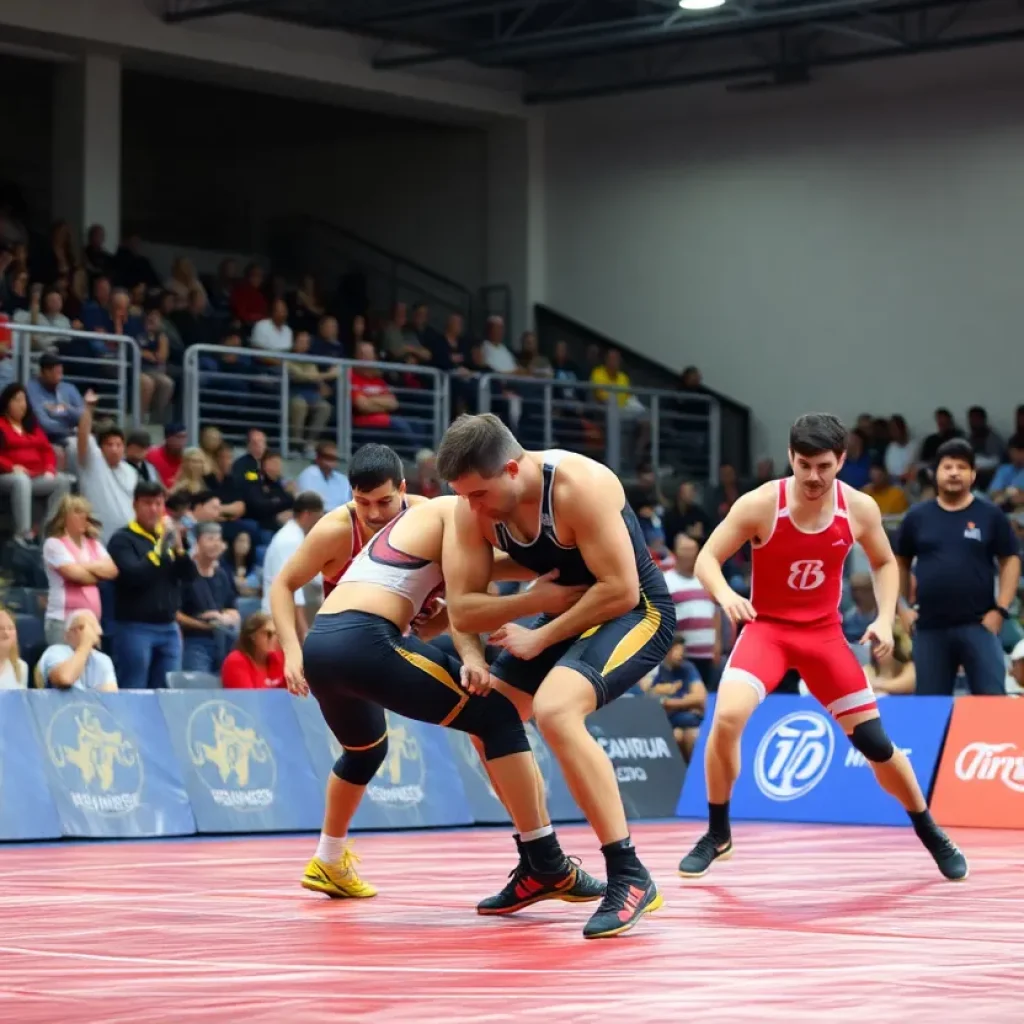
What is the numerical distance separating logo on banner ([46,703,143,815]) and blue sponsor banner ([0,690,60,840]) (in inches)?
4.7

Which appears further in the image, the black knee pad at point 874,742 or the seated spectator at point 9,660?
the seated spectator at point 9,660

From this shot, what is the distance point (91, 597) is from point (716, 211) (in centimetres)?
1391

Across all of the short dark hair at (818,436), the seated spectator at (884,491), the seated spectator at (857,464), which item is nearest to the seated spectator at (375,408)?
the seated spectator at (857,464)

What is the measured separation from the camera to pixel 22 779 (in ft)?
36.1

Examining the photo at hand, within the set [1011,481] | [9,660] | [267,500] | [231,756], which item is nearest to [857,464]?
[1011,481]

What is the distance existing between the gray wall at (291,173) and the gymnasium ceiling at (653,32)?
7.70 feet

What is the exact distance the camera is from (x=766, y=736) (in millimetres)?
12812

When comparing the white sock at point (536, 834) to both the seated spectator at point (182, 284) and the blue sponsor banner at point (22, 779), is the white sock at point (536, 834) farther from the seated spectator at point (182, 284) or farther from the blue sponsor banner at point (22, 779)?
the seated spectator at point (182, 284)

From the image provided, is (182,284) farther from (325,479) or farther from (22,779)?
(22,779)

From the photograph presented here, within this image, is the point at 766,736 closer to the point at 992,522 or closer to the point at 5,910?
the point at 992,522

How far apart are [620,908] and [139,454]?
1027 cm

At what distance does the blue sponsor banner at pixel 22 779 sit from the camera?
35.8 ft

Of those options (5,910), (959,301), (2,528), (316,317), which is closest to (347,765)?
(5,910)

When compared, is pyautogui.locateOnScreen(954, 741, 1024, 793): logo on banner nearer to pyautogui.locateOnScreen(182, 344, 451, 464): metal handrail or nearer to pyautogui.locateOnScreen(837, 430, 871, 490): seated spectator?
pyautogui.locateOnScreen(182, 344, 451, 464): metal handrail
